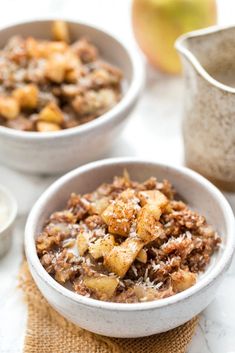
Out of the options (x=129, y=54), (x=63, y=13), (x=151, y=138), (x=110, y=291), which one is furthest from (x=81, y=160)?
(x=63, y=13)

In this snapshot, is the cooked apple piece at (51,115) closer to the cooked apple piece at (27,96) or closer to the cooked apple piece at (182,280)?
the cooked apple piece at (27,96)

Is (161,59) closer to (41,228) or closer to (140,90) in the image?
(140,90)

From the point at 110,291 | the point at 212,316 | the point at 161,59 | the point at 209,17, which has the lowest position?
the point at 212,316

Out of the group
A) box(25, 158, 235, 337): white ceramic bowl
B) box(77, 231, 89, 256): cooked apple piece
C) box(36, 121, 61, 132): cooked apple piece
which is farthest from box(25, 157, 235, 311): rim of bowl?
box(36, 121, 61, 132): cooked apple piece

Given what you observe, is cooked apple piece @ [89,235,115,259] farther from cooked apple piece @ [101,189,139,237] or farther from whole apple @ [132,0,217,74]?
whole apple @ [132,0,217,74]

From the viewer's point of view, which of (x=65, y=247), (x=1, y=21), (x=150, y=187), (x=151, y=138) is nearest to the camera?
(x=65, y=247)
